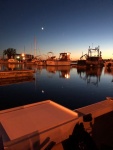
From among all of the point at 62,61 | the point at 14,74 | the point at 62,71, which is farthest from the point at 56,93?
the point at 62,61

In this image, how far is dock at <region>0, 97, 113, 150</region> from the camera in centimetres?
367

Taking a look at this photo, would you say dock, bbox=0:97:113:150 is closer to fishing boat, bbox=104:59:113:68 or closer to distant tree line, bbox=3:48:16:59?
fishing boat, bbox=104:59:113:68

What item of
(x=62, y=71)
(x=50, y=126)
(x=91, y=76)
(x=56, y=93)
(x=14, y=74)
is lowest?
(x=56, y=93)

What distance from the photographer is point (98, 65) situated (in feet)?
276

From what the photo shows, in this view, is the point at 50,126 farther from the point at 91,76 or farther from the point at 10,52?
the point at 10,52

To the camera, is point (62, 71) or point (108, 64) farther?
point (108, 64)

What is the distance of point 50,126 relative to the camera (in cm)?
428

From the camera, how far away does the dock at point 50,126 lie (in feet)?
12.0

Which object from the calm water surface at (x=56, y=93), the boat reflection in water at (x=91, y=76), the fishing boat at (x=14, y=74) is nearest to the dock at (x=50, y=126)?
the calm water surface at (x=56, y=93)

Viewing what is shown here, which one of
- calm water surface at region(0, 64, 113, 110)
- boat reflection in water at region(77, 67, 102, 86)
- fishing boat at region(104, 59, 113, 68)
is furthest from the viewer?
fishing boat at region(104, 59, 113, 68)

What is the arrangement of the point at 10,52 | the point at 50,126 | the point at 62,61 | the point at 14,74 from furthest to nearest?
the point at 10,52 → the point at 62,61 → the point at 14,74 → the point at 50,126

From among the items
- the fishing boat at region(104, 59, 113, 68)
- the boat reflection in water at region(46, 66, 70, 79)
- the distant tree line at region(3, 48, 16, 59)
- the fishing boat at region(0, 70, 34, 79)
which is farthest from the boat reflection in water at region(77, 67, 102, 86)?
the distant tree line at region(3, 48, 16, 59)

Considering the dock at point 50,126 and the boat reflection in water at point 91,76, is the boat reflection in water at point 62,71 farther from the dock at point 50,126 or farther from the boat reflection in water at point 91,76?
the dock at point 50,126

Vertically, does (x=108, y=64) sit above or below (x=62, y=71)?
above
